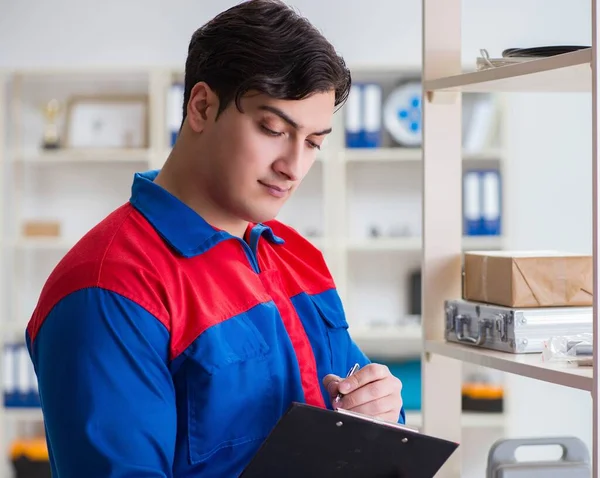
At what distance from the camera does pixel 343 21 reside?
14.6 ft

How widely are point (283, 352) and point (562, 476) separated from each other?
21.9 inches

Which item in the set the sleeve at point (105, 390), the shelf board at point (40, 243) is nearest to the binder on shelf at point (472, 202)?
the shelf board at point (40, 243)

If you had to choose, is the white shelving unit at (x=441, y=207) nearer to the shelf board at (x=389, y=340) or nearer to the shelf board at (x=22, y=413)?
the shelf board at (x=389, y=340)

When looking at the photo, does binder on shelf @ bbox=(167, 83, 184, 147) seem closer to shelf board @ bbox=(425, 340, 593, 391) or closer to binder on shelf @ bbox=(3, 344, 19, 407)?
binder on shelf @ bbox=(3, 344, 19, 407)

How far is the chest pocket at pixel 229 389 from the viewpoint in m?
1.15

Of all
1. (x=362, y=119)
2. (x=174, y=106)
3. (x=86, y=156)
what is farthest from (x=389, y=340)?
(x=86, y=156)

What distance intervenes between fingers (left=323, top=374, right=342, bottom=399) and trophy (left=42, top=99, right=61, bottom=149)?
3172 mm

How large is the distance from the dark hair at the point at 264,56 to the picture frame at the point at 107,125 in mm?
3026

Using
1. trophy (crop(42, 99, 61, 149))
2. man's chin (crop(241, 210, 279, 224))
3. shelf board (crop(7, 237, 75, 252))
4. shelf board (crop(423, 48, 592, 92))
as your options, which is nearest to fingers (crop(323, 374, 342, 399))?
man's chin (crop(241, 210, 279, 224))

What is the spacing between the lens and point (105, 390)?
1.07 metres

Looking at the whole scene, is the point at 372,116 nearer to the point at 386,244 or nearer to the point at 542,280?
the point at 386,244

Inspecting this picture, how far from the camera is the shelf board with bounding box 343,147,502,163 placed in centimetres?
410

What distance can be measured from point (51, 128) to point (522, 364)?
3349 millimetres

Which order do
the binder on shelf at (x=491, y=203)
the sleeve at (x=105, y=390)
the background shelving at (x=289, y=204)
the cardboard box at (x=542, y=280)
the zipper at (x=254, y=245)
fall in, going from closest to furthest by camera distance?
the sleeve at (x=105, y=390) < the zipper at (x=254, y=245) < the cardboard box at (x=542, y=280) < the binder on shelf at (x=491, y=203) < the background shelving at (x=289, y=204)
